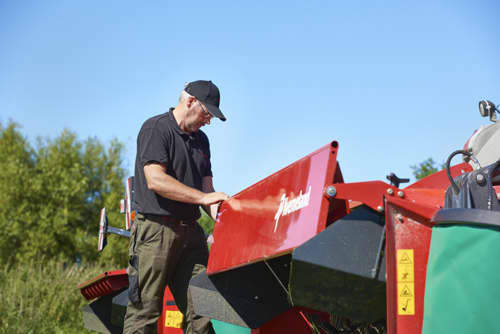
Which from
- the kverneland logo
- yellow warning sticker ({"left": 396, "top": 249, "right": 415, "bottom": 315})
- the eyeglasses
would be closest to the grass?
the eyeglasses

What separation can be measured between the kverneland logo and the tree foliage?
590 inches

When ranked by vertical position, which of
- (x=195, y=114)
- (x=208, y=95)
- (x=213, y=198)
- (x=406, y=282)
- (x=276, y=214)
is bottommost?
(x=406, y=282)

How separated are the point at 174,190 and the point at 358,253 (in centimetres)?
140

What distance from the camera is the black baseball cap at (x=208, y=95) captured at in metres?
3.47

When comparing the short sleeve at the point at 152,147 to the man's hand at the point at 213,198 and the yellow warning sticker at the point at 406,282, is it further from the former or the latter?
the yellow warning sticker at the point at 406,282

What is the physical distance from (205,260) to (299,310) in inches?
31.6

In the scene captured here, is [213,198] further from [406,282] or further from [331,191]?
[406,282]

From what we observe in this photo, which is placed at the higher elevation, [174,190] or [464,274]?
[174,190]

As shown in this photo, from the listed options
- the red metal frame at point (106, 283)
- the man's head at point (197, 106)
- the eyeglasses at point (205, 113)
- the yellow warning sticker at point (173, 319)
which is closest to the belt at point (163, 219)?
the man's head at point (197, 106)

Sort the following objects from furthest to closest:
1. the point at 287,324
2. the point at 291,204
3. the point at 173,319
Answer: the point at 173,319 < the point at 287,324 < the point at 291,204

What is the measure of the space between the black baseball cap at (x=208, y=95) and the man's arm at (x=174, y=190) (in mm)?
555

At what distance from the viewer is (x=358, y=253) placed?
2086 millimetres

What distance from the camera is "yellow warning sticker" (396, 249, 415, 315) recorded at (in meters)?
1.98

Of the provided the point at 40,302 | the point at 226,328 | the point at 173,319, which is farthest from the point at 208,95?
the point at 40,302
